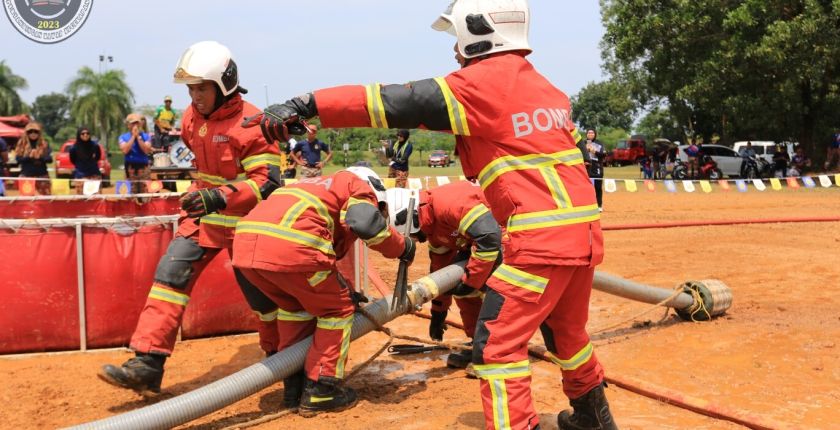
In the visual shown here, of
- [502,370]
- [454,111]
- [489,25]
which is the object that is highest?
[489,25]

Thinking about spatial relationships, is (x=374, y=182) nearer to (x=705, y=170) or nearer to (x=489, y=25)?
(x=489, y=25)

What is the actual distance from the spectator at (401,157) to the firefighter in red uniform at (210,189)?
31.6 ft

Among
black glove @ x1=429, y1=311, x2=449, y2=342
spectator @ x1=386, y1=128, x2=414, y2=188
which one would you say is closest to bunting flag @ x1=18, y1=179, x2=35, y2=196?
spectator @ x1=386, y1=128, x2=414, y2=188

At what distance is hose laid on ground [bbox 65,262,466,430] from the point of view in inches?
158

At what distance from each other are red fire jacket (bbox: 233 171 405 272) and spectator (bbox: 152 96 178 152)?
447 inches

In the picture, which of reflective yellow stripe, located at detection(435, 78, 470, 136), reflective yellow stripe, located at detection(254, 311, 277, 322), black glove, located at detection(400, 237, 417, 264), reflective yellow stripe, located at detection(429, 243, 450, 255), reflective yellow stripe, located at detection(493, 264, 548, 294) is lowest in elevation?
reflective yellow stripe, located at detection(254, 311, 277, 322)

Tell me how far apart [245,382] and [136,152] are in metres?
10.9

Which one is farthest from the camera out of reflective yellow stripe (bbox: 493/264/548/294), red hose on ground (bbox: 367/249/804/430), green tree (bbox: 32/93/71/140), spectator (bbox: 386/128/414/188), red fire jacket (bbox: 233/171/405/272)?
green tree (bbox: 32/93/71/140)

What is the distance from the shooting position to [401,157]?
1527cm

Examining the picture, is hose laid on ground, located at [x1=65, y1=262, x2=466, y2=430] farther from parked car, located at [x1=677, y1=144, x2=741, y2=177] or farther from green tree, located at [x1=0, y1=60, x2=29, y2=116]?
green tree, located at [x1=0, y1=60, x2=29, y2=116]

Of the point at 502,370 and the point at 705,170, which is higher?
the point at 705,170

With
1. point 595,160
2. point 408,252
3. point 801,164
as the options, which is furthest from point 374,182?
point 801,164

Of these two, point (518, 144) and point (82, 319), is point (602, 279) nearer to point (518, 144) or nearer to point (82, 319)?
point (518, 144)

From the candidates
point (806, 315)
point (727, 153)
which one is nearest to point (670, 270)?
point (806, 315)
